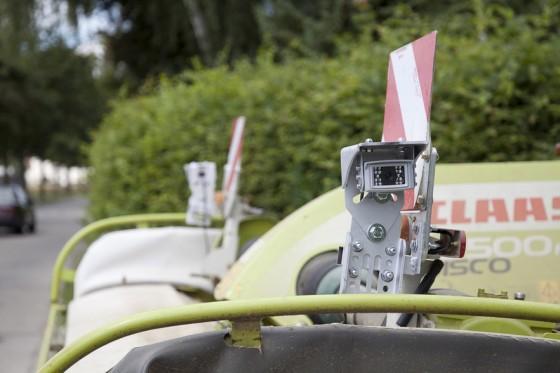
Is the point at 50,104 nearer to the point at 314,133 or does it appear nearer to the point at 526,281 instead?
the point at 314,133

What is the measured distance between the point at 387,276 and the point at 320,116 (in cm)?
502

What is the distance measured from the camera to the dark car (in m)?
25.1

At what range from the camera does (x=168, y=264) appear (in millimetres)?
5680

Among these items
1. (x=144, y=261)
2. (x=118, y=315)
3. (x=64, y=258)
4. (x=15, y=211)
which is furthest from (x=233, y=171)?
(x=15, y=211)

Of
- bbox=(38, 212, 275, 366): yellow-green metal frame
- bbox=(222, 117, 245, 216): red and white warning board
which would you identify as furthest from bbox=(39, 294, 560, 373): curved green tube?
bbox=(222, 117, 245, 216): red and white warning board

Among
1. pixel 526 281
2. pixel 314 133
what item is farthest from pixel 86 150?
pixel 526 281

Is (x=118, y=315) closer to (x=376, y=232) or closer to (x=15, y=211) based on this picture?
(x=376, y=232)

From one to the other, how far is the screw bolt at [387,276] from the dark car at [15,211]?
24047 millimetres

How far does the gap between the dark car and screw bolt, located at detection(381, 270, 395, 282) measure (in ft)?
78.9

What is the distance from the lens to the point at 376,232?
255 cm

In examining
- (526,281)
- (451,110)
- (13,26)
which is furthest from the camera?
(13,26)

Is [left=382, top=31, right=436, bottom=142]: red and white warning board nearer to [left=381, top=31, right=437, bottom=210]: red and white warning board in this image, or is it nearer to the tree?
[left=381, top=31, right=437, bottom=210]: red and white warning board

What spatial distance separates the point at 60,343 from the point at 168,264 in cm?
122

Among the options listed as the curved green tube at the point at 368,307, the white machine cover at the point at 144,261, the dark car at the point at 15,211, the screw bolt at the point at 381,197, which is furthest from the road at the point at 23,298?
the curved green tube at the point at 368,307
